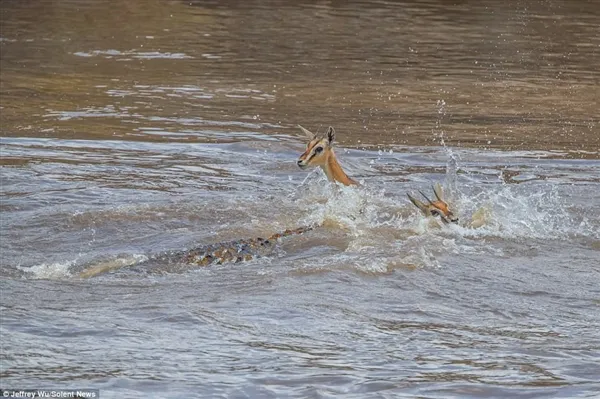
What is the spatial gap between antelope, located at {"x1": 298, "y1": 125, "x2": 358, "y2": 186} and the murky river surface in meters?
0.16

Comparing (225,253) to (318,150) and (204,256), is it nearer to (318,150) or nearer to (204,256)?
(204,256)

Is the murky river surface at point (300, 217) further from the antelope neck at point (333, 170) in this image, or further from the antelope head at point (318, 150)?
the antelope head at point (318, 150)

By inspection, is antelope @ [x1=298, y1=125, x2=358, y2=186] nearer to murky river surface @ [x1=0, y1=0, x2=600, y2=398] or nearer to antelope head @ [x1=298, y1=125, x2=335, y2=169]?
antelope head @ [x1=298, y1=125, x2=335, y2=169]

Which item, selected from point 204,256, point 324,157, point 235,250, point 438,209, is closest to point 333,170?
point 324,157

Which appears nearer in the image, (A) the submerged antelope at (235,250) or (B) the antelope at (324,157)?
(A) the submerged antelope at (235,250)

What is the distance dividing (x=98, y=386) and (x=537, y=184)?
20.0 ft

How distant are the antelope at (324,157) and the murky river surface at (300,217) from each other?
163 mm

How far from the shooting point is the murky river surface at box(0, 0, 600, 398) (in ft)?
21.3

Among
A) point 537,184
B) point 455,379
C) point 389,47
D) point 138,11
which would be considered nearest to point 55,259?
point 455,379

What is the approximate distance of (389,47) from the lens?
782 inches

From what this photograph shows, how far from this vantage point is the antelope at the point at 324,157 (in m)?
9.64

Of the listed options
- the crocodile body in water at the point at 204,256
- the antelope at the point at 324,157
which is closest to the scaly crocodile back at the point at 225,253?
the crocodile body in water at the point at 204,256

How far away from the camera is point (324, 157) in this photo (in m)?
9.81

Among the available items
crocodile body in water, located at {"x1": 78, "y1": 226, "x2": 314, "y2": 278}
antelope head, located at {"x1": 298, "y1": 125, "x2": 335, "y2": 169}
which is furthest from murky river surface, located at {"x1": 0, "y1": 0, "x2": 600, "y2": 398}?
antelope head, located at {"x1": 298, "y1": 125, "x2": 335, "y2": 169}
